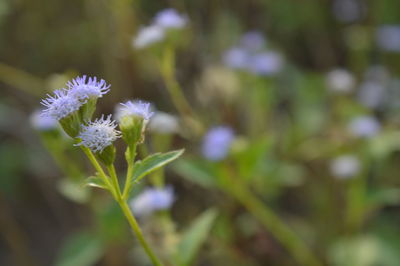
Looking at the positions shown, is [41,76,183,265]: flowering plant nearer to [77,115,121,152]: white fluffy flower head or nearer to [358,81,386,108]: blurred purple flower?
[77,115,121,152]: white fluffy flower head

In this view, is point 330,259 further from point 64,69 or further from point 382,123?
point 64,69

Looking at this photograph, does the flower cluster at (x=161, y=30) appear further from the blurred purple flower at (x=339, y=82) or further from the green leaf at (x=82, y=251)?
the blurred purple flower at (x=339, y=82)

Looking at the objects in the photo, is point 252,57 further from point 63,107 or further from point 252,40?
point 63,107

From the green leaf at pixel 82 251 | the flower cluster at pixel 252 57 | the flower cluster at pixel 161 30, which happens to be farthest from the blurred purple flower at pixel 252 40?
the green leaf at pixel 82 251

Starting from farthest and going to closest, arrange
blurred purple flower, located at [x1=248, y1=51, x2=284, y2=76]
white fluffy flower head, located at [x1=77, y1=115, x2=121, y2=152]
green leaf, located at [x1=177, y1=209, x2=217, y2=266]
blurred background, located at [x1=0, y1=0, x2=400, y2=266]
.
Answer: blurred purple flower, located at [x1=248, y1=51, x2=284, y2=76] < blurred background, located at [x1=0, y1=0, x2=400, y2=266] < green leaf, located at [x1=177, y1=209, x2=217, y2=266] < white fluffy flower head, located at [x1=77, y1=115, x2=121, y2=152]

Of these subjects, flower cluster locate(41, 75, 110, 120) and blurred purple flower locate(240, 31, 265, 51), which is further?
blurred purple flower locate(240, 31, 265, 51)

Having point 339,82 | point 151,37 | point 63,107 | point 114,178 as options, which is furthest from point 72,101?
point 339,82

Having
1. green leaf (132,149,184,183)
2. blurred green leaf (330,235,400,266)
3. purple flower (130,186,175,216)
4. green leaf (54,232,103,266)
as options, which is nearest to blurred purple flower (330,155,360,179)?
blurred green leaf (330,235,400,266)

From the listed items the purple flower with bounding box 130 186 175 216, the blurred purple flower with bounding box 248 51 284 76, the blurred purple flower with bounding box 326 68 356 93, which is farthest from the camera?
the blurred purple flower with bounding box 326 68 356 93
